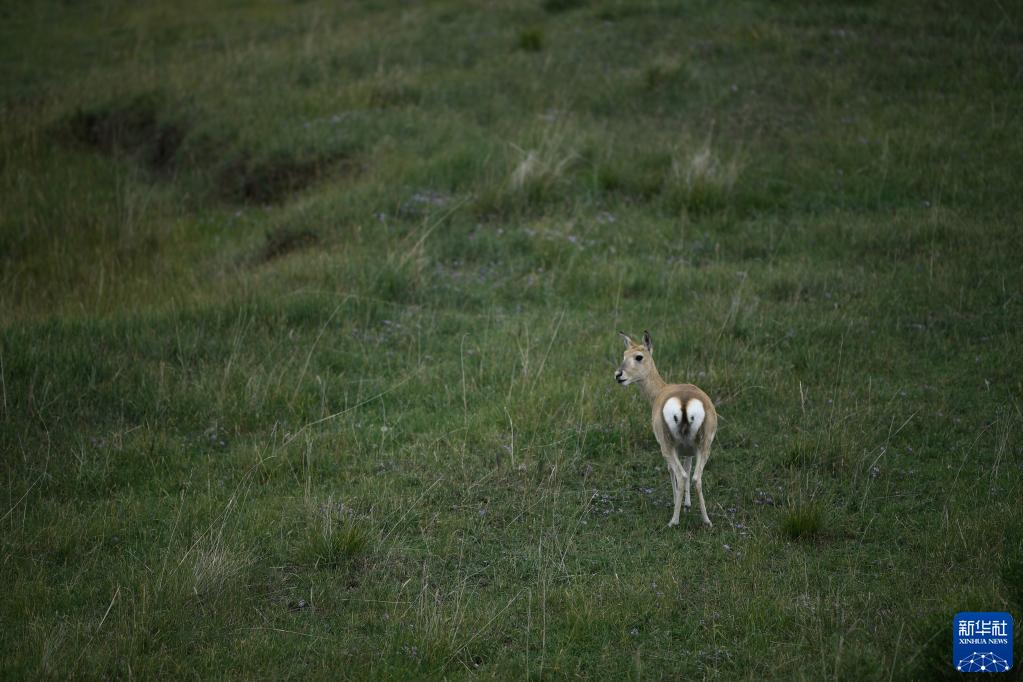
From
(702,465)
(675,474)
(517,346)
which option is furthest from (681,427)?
(517,346)

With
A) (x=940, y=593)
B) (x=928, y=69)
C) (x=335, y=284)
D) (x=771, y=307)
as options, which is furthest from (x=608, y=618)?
(x=928, y=69)

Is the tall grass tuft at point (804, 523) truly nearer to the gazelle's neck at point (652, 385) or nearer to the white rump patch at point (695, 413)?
the white rump patch at point (695, 413)

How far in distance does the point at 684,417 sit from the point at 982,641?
2.10 m

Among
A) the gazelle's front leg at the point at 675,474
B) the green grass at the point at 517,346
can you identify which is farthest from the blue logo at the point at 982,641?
the gazelle's front leg at the point at 675,474

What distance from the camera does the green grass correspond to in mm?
5512

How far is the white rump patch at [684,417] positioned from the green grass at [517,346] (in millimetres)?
740

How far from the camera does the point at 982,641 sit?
188 inches

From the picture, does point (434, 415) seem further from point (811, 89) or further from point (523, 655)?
point (811, 89)

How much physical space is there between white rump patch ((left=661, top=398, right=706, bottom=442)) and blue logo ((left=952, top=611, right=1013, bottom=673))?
1864 mm

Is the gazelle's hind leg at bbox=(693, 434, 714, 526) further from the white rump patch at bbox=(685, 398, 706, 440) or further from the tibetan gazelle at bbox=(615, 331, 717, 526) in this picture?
the white rump patch at bbox=(685, 398, 706, 440)

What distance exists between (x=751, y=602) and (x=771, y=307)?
458cm

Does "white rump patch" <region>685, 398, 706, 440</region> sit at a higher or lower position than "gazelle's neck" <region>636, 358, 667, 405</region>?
higher

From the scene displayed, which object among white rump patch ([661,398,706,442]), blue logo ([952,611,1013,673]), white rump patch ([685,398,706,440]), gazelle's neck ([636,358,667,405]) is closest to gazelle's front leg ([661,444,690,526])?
white rump patch ([661,398,706,442])

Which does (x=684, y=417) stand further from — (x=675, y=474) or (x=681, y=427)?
(x=675, y=474)
